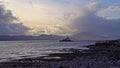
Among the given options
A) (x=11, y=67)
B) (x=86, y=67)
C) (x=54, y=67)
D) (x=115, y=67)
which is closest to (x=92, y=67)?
(x=86, y=67)

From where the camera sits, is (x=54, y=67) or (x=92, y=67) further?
(x=54, y=67)

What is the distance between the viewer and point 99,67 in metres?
30.2

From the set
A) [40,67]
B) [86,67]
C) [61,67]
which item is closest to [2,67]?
[40,67]

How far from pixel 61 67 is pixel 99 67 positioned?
4.28 m

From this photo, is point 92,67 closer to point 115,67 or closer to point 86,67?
point 86,67

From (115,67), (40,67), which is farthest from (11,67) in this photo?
(115,67)

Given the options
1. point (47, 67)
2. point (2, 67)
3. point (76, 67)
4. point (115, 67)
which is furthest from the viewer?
point (2, 67)

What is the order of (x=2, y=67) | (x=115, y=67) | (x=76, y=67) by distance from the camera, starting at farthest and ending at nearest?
1. (x=2, y=67)
2. (x=76, y=67)
3. (x=115, y=67)

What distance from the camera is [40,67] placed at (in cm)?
3350

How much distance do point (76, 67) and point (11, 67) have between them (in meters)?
8.96

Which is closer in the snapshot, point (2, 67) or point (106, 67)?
point (106, 67)

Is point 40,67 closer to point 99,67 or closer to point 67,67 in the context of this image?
point 67,67

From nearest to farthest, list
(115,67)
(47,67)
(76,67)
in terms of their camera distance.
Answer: (115,67) < (76,67) < (47,67)

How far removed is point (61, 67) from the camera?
3244 centimetres
